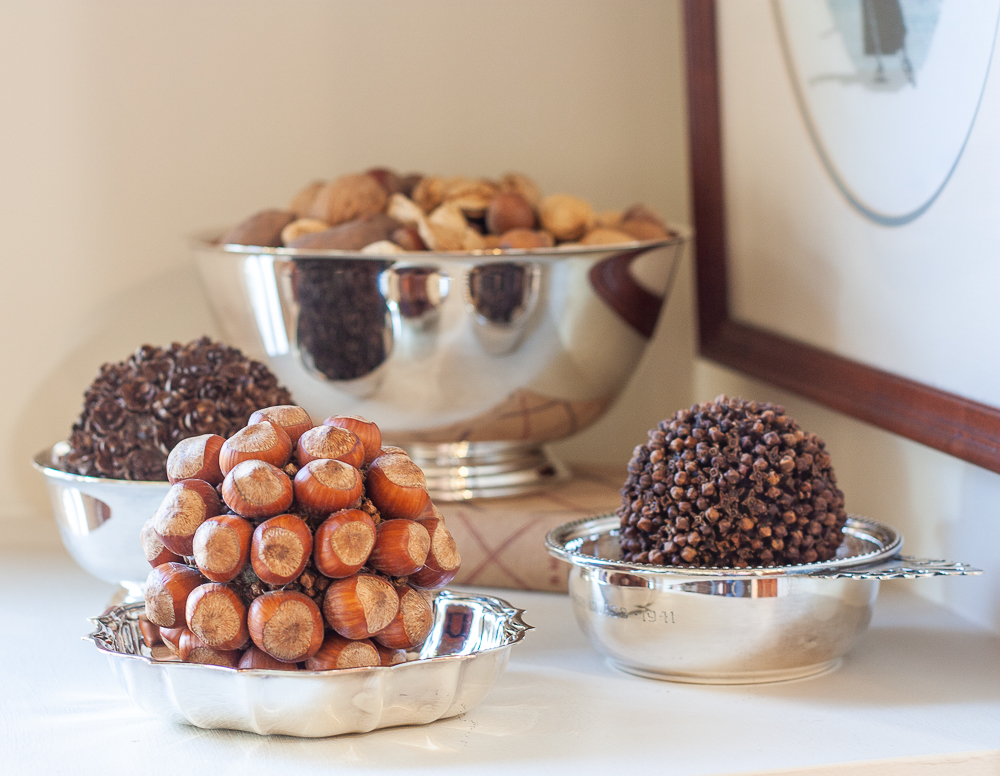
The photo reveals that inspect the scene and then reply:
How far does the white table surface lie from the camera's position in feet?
1.46

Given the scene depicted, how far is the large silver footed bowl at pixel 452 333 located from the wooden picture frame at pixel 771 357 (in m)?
0.10

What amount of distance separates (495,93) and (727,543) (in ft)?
1.77

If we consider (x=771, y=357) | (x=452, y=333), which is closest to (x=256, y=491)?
(x=452, y=333)

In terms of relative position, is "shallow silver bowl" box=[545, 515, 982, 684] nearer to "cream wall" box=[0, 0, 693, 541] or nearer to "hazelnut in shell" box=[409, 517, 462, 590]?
"hazelnut in shell" box=[409, 517, 462, 590]

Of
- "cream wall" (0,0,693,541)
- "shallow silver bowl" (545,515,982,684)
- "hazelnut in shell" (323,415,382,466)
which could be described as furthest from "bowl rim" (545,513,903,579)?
"cream wall" (0,0,693,541)

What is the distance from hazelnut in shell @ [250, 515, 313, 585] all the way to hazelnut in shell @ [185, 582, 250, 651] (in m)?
0.02

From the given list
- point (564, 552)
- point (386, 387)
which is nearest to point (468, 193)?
point (386, 387)

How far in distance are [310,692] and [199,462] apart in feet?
0.36

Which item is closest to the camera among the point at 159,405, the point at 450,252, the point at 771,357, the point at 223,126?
the point at 159,405

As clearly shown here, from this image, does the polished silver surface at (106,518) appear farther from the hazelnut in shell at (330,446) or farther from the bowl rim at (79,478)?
the hazelnut in shell at (330,446)

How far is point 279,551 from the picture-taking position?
444 mm

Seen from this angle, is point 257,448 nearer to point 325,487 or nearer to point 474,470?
point 325,487

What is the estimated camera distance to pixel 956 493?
0.63m

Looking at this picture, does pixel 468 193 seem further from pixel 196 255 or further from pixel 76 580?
pixel 76 580
